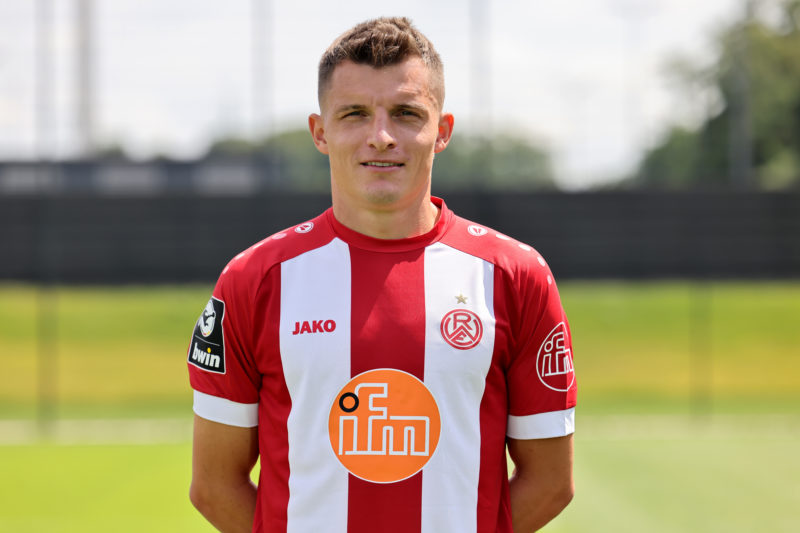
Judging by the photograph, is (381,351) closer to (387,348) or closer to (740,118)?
(387,348)

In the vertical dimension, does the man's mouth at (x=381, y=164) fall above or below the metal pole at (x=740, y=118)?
below

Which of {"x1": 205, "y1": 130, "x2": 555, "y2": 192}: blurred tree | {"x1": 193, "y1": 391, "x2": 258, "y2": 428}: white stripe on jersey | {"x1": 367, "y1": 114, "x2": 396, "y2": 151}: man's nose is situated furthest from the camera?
{"x1": 205, "y1": 130, "x2": 555, "y2": 192}: blurred tree

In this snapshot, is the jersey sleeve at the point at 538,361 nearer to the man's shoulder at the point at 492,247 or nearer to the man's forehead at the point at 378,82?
the man's shoulder at the point at 492,247

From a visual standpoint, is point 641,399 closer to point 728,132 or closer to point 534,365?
point 728,132

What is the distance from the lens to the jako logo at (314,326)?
1.61m

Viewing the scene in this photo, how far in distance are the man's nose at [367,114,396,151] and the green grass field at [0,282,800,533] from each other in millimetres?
4001

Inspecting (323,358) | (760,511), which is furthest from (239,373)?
(760,511)

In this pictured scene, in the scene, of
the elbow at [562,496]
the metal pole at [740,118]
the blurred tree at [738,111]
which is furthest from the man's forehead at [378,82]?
the metal pole at [740,118]

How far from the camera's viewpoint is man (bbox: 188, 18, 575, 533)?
5.21 ft

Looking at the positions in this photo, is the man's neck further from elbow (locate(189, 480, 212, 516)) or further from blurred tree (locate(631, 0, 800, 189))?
blurred tree (locate(631, 0, 800, 189))

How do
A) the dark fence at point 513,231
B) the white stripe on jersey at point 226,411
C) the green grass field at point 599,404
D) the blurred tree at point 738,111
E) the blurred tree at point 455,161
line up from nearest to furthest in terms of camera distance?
1. the white stripe on jersey at point 226,411
2. the green grass field at point 599,404
3. the dark fence at point 513,231
4. the blurred tree at point 455,161
5. the blurred tree at point 738,111

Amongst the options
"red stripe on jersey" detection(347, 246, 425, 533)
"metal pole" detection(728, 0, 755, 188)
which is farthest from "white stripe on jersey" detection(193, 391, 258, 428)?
"metal pole" detection(728, 0, 755, 188)

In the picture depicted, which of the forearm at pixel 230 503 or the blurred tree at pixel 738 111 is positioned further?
the blurred tree at pixel 738 111

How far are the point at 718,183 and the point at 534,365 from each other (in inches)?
586
